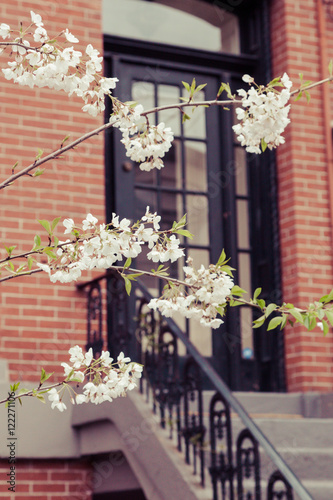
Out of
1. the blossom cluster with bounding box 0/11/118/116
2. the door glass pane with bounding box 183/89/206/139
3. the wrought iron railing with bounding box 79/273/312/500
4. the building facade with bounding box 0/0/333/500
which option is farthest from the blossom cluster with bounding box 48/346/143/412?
the door glass pane with bounding box 183/89/206/139

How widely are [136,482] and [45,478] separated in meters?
0.56

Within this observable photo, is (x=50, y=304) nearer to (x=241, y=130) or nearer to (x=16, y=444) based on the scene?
(x=16, y=444)

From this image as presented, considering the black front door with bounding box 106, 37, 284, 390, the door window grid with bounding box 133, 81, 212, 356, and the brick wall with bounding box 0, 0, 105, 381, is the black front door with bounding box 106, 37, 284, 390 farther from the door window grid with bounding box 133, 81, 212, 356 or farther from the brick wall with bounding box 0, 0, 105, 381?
the brick wall with bounding box 0, 0, 105, 381

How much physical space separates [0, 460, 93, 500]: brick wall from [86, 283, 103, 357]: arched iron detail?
71 centimetres

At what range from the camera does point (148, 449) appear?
4824 millimetres

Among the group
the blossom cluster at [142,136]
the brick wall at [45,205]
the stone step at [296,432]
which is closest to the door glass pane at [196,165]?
the brick wall at [45,205]

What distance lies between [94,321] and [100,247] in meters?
3.53

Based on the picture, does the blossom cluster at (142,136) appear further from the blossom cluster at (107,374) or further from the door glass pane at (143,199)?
the door glass pane at (143,199)

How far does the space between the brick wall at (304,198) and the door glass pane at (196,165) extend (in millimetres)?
574

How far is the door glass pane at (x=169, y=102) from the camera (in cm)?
688

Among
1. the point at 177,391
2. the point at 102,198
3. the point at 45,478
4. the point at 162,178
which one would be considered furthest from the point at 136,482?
the point at 162,178

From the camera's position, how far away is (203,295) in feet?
8.26

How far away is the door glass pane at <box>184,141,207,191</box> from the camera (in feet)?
22.7

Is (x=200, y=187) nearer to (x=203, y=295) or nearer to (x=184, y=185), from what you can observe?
(x=184, y=185)
